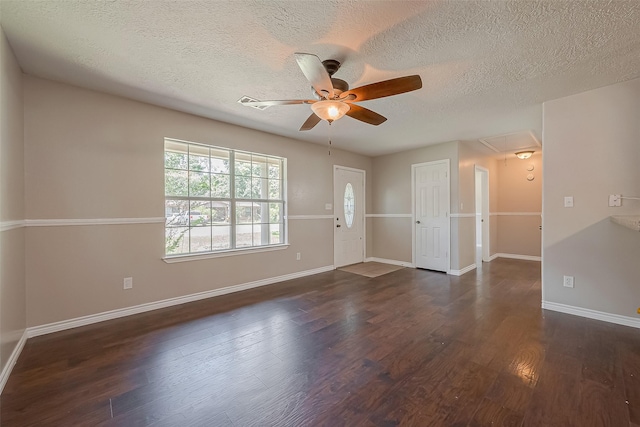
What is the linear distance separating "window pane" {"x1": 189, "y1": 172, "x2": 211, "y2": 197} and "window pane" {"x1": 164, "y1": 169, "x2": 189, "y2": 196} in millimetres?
55

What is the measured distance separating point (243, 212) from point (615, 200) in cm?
444

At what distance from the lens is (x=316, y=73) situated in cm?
179

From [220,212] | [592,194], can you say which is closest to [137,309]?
[220,212]

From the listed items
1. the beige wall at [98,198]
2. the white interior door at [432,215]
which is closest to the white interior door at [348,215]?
the white interior door at [432,215]

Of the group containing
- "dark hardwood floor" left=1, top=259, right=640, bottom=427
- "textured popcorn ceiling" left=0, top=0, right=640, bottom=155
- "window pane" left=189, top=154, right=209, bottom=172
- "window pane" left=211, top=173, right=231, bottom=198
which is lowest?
"dark hardwood floor" left=1, top=259, right=640, bottom=427

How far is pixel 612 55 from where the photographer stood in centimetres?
214

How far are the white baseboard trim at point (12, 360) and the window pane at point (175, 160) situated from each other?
2084mm

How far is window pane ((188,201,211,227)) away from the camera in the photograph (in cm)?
354

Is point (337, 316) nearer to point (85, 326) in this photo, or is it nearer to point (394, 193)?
point (85, 326)

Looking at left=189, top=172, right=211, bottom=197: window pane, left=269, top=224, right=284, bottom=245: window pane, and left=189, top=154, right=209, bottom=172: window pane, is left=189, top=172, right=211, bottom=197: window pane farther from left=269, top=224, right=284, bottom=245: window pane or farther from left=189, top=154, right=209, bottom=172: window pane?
left=269, top=224, right=284, bottom=245: window pane

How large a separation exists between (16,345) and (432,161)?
5.85m

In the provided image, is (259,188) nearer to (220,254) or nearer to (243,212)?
(243,212)

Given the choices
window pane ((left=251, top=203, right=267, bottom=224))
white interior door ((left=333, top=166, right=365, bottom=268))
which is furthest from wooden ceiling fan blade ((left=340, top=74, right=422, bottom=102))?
white interior door ((left=333, top=166, right=365, bottom=268))

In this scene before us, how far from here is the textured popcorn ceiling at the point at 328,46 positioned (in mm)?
1675
